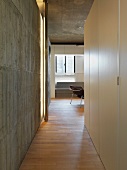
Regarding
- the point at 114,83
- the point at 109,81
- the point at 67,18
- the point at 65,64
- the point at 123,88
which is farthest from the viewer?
the point at 65,64

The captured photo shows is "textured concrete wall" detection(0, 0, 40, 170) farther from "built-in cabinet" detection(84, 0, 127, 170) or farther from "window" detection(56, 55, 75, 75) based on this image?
"window" detection(56, 55, 75, 75)

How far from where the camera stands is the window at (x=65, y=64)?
1297 cm

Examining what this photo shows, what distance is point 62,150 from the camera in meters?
3.47

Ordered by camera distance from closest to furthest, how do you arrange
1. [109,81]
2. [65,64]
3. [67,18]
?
1. [109,81]
2. [67,18]
3. [65,64]

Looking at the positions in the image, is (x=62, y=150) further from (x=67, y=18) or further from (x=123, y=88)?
(x=67, y=18)

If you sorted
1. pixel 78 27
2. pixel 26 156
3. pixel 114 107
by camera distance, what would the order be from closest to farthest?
1. pixel 114 107
2. pixel 26 156
3. pixel 78 27

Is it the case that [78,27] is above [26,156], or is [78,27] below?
above

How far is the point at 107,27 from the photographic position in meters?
2.59

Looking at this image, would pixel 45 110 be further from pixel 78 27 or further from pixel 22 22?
pixel 78 27

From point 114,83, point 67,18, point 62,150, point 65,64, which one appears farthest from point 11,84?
point 65,64

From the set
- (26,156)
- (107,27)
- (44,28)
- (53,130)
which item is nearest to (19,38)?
(107,27)

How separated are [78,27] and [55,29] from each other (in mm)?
985

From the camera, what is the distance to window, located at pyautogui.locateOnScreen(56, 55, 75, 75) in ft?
42.5

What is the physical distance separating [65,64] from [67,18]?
18.7 ft
